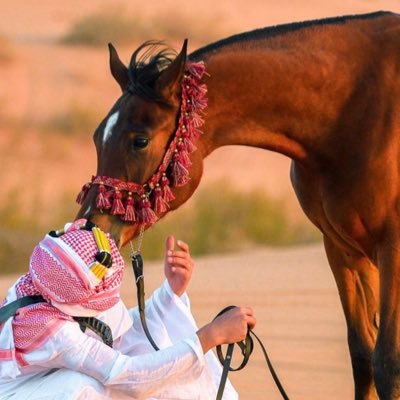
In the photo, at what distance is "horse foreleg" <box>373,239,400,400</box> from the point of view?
6.23 metres

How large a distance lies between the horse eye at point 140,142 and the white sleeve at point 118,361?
3.70ft

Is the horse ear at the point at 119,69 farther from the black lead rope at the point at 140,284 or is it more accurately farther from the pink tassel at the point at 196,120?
the black lead rope at the point at 140,284

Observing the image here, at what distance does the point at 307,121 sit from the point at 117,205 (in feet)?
3.78

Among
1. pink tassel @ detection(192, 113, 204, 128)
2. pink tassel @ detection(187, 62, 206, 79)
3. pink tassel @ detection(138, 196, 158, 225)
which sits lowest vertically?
pink tassel @ detection(138, 196, 158, 225)

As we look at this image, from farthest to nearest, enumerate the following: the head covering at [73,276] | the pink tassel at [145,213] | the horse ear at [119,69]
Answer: the horse ear at [119,69] < the pink tassel at [145,213] < the head covering at [73,276]

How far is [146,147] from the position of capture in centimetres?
607

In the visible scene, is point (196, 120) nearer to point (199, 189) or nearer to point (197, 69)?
point (197, 69)

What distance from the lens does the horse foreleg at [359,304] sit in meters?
6.96

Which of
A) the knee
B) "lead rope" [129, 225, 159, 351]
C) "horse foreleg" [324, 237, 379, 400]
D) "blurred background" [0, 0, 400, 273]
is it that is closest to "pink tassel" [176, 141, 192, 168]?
"lead rope" [129, 225, 159, 351]

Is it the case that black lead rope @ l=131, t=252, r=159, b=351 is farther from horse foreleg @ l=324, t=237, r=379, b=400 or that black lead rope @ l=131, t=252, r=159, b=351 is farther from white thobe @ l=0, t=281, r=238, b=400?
horse foreleg @ l=324, t=237, r=379, b=400

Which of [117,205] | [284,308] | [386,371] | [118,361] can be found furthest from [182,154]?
[284,308]

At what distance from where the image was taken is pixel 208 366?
5984 millimetres

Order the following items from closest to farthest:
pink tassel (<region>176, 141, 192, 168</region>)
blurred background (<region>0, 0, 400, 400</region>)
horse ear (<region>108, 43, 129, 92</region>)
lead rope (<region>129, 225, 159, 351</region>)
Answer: lead rope (<region>129, 225, 159, 351</region>), pink tassel (<region>176, 141, 192, 168</region>), horse ear (<region>108, 43, 129, 92</region>), blurred background (<region>0, 0, 400, 400</region>)

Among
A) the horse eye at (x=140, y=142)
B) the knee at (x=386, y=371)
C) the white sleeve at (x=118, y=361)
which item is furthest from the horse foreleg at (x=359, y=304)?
the white sleeve at (x=118, y=361)
